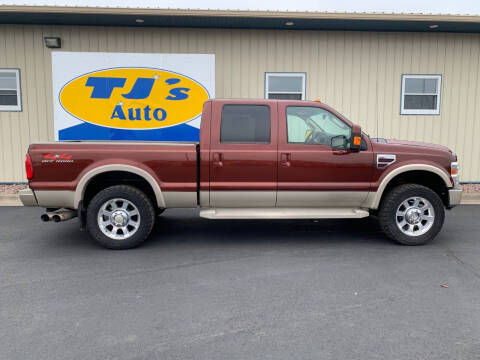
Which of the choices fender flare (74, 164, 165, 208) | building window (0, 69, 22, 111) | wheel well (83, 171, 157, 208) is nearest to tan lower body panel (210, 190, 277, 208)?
fender flare (74, 164, 165, 208)

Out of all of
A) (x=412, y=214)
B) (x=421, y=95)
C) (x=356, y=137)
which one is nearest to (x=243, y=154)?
(x=356, y=137)

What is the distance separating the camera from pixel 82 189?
5000 millimetres

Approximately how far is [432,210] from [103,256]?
444cm

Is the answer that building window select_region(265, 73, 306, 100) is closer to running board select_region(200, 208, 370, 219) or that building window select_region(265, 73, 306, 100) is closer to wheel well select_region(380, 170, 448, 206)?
wheel well select_region(380, 170, 448, 206)

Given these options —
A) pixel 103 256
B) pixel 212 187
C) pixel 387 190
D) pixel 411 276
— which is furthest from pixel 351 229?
pixel 103 256

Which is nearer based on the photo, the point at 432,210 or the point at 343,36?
the point at 432,210

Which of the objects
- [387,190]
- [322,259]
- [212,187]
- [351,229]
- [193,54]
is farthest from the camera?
[193,54]

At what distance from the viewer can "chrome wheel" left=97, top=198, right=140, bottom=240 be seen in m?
5.09

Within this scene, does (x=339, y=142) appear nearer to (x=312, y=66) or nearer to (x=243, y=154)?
(x=243, y=154)

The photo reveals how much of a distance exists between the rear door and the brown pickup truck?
0.04ft

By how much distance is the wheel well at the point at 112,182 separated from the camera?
17.4ft

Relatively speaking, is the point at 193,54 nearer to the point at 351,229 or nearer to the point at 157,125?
the point at 157,125

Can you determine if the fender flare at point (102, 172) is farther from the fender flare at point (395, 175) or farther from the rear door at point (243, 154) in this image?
the fender flare at point (395, 175)

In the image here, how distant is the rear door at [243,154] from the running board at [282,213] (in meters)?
0.09
